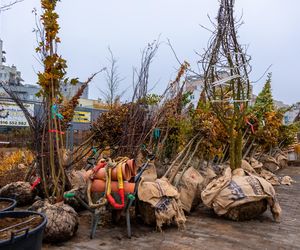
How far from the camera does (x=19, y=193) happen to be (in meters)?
4.13

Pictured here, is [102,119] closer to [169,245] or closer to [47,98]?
[47,98]

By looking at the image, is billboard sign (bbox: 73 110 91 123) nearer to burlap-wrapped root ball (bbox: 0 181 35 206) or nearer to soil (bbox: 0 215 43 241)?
burlap-wrapped root ball (bbox: 0 181 35 206)

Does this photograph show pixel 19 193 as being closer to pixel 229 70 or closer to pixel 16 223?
pixel 16 223

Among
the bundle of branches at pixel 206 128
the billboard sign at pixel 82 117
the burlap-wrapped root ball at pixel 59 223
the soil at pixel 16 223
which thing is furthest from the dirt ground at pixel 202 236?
the billboard sign at pixel 82 117

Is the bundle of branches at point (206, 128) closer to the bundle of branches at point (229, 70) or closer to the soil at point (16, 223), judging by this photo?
the bundle of branches at point (229, 70)

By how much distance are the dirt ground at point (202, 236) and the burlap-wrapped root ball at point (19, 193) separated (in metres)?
0.82

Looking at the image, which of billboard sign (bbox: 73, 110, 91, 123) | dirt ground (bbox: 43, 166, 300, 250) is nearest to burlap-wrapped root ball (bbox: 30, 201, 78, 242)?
dirt ground (bbox: 43, 166, 300, 250)

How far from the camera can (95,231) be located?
3.18m

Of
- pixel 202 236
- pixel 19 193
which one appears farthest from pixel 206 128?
pixel 19 193

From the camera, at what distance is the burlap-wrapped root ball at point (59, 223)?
2.84 m

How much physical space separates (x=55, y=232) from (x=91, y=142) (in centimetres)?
220

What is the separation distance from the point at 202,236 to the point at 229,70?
8.14 feet

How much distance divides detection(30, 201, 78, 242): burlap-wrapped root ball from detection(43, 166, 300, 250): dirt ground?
72 millimetres

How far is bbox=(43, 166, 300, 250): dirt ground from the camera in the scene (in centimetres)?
292
